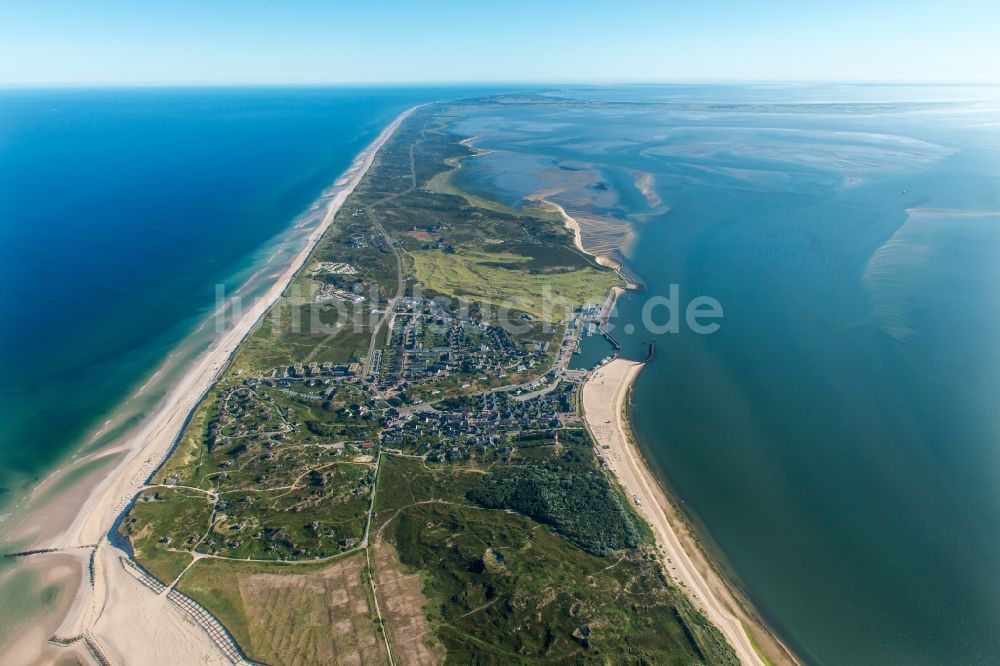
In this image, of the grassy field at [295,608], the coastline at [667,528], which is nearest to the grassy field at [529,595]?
the coastline at [667,528]

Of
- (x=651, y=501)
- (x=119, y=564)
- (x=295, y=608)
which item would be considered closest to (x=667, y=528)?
(x=651, y=501)

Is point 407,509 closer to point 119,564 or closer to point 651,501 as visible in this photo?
point 651,501

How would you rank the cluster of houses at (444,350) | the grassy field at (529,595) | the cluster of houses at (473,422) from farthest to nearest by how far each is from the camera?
the cluster of houses at (444,350), the cluster of houses at (473,422), the grassy field at (529,595)

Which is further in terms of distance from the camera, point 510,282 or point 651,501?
point 510,282

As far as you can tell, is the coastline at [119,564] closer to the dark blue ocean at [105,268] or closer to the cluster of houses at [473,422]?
the dark blue ocean at [105,268]

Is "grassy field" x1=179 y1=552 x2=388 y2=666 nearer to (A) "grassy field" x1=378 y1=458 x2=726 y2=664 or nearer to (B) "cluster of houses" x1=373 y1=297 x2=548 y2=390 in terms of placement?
(A) "grassy field" x1=378 y1=458 x2=726 y2=664

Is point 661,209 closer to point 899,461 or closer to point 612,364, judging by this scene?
point 612,364

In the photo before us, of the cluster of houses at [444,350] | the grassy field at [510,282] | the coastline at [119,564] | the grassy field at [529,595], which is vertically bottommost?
the coastline at [119,564]
